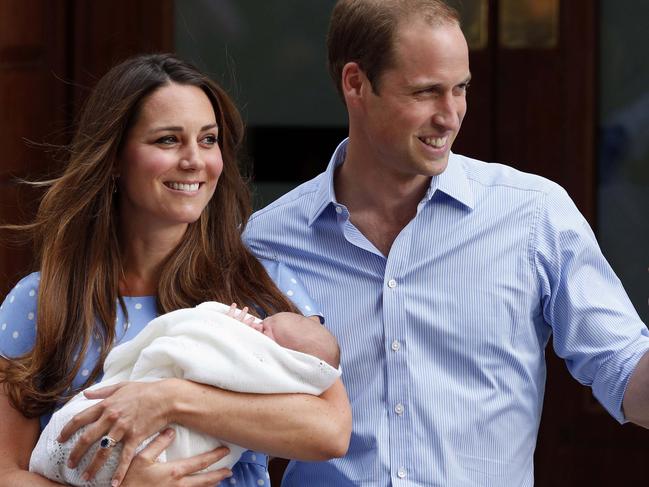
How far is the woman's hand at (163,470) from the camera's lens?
2.55 metres

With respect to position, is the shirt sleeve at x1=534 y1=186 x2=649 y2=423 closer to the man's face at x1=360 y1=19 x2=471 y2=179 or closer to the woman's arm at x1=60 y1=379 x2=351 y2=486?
the man's face at x1=360 y1=19 x2=471 y2=179

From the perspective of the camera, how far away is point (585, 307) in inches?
113

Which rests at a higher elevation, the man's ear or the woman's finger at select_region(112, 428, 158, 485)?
the man's ear

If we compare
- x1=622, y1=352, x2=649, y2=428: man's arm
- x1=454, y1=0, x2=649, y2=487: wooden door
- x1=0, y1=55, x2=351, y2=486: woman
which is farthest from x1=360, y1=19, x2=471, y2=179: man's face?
x1=454, y1=0, x2=649, y2=487: wooden door

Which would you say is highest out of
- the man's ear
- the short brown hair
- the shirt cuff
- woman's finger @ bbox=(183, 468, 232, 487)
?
the short brown hair

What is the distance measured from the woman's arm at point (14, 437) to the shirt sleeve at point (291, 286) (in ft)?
1.81

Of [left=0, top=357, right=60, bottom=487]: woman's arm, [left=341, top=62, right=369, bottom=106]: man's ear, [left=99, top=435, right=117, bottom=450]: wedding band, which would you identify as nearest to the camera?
[left=99, top=435, right=117, bottom=450]: wedding band

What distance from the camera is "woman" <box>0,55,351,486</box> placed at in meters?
2.60

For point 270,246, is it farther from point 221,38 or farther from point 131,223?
point 221,38

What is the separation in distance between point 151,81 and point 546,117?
1849mm

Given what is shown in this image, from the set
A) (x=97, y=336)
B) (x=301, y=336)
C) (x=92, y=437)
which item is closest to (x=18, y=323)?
(x=97, y=336)

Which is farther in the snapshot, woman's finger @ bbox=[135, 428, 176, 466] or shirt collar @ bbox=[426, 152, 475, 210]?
shirt collar @ bbox=[426, 152, 475, 210]

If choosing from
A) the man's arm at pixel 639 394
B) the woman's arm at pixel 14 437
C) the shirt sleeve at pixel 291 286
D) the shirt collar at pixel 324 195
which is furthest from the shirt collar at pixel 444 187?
the woman's arm at pixel 14 437

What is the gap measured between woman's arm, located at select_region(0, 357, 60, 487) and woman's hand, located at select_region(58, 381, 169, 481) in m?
0.18
